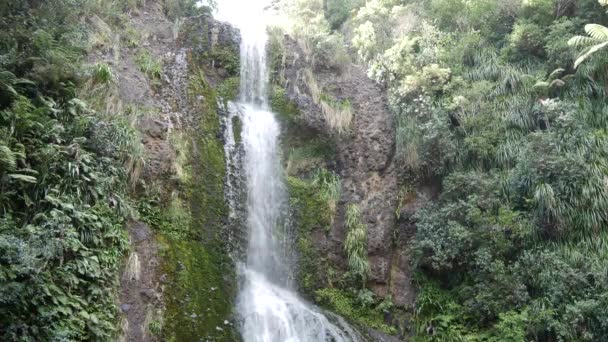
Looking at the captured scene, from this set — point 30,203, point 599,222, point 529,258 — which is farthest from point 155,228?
point 599,222

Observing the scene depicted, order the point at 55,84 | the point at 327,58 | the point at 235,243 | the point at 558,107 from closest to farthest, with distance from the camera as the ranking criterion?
the point at 55,84, the point at 235,243, the point at 558,107, the point at 327,58

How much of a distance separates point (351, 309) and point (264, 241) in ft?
8.44

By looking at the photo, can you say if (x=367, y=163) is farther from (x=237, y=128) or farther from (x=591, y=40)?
(x=591, y=40)

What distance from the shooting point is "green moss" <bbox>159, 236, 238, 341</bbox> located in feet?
27.6

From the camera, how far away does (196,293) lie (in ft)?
30.0

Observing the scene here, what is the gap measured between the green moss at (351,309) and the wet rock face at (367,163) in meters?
0.58

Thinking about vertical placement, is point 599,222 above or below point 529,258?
above

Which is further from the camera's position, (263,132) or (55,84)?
(263,132)

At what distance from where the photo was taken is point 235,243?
36.6ft

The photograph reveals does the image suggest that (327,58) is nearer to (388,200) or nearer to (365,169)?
(365,169)

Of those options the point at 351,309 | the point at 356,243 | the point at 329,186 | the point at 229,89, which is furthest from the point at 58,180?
the point at 229,89

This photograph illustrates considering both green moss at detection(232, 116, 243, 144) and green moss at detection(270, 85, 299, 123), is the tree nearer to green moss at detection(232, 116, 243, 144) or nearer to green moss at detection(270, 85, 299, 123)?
green moss at detection(270, 85, 299, 123)

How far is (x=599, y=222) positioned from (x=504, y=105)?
4.25 m

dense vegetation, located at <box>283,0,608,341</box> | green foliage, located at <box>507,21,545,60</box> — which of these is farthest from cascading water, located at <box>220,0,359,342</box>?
green foliage, located at <box>507,21,545,60</box>
